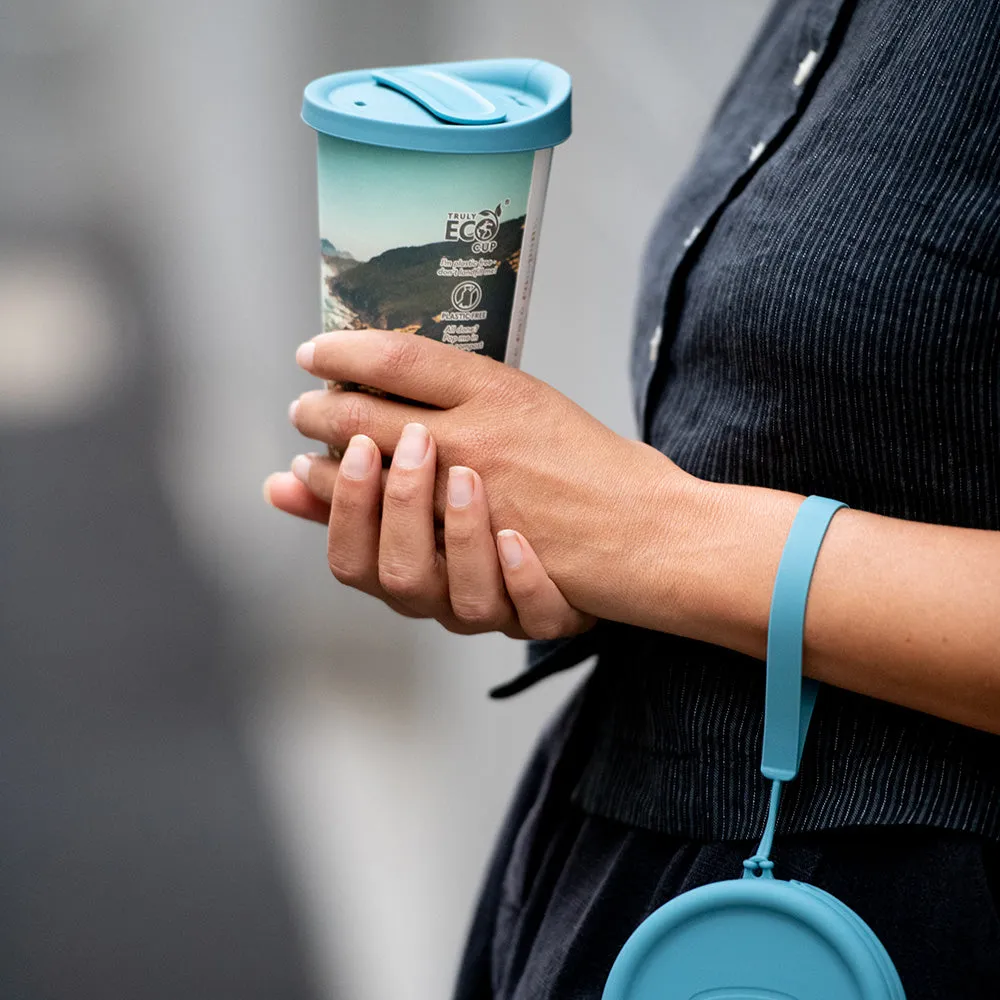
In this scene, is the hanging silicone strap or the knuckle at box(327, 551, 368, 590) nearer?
the hanging silicone strap

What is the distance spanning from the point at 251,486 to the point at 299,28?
0.68 metres

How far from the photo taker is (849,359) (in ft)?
1.74

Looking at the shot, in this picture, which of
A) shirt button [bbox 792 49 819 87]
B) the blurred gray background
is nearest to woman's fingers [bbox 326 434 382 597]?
shirt button [bbox 792 49 819 87]

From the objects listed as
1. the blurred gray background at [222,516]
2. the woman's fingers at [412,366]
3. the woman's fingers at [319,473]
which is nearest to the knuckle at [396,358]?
the woman's fingers at [412,366]

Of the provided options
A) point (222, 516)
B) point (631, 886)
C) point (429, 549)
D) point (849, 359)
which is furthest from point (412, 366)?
Answer: point (222, 516)

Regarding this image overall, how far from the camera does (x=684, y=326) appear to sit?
64 cm

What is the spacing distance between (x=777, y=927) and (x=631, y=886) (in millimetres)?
124

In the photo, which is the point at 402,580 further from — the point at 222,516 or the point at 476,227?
the point at 222,516

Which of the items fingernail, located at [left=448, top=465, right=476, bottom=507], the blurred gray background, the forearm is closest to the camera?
the forearm

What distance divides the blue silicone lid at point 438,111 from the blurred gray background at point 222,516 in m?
0.85

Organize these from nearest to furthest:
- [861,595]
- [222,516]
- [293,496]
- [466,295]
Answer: [861,595]
[466,295]
[293,496]
[222,516]

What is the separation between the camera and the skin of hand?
0.49m

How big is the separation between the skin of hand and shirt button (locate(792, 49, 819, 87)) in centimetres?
27

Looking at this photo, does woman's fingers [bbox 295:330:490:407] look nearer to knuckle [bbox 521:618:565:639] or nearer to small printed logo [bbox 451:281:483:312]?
small printed logo [bbox 451:281:483:312]
